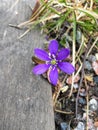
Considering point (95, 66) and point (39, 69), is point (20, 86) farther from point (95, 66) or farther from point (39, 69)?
point (95, 66)

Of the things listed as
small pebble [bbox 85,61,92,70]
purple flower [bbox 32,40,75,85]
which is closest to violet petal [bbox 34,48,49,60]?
purple flower [bbox 32,40,75,85]

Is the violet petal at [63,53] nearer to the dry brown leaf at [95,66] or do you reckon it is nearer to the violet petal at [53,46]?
the violet petal at [53,46]

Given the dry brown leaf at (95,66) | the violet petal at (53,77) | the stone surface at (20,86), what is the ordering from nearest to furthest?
the stone surface at (20,86), the violet petal at (53,77), the dry brown leaf at (95,66)

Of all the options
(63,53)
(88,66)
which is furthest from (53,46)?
(88,66)

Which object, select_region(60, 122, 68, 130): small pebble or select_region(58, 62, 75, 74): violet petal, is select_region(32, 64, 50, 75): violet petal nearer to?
select_region(58, 62, 75, 74): violet petal

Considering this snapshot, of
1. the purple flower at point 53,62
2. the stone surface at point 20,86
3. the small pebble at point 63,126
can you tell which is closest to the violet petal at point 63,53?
the purple flower at point 53,62

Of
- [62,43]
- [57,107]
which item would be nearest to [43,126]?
[57,107]

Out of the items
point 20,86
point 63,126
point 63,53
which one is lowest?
point 63,126

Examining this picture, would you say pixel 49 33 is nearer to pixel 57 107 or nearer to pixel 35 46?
pixel 35 46
